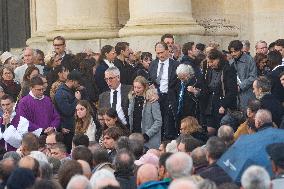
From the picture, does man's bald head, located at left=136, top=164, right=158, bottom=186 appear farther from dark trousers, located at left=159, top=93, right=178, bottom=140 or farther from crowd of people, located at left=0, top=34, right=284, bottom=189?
dark trousers, located at left=159, top=93, right=178, bottom=140

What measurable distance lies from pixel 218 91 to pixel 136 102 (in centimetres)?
127

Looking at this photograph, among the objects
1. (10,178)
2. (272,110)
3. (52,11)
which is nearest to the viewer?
(10,178)

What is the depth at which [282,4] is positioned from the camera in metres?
22.5

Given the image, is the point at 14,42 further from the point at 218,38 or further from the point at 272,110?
the point at 272,110

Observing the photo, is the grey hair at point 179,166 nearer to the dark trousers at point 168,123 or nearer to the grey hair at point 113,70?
the dark trousers at point 168,123

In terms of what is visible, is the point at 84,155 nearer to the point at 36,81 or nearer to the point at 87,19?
the point at 36,81

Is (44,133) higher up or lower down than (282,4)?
lower down

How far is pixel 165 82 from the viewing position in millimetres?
18594

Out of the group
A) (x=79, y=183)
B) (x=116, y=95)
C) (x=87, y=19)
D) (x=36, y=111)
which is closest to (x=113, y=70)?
(x=116, y=95)

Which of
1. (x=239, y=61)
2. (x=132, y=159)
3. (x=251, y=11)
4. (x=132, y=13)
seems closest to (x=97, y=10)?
(x=132, y=13)

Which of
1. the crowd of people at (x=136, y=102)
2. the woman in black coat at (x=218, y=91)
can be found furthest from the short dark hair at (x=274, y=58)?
the woman in black coat at (x=218, y=91)

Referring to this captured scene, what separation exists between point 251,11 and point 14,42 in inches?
508

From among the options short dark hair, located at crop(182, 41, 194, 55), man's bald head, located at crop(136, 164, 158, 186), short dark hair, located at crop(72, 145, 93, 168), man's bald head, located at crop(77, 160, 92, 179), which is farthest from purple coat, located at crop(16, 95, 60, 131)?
man's bald head, located at crop(136, 164, 158, 186)

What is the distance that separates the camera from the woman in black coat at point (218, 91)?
1797cm
